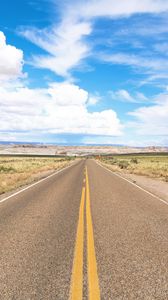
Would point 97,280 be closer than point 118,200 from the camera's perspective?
Yes

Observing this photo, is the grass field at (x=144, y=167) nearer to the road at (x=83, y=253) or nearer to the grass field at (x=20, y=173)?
the grass field at (x=20, y=173)

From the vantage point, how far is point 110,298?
432cm

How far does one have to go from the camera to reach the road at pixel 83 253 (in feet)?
15.1

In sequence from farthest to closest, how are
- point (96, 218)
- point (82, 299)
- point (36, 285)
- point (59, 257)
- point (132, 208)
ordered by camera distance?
point (132, 208) → point (96, 218) → point (59, 257) → point (36, 285) → point (82, 299)

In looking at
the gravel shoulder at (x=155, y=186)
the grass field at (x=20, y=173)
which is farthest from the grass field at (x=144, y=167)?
the grass field at (x=20, y=173)

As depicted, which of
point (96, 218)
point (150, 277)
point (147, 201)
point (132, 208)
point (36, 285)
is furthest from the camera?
point (147, 201)

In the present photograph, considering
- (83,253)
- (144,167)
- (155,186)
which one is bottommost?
(155,186)

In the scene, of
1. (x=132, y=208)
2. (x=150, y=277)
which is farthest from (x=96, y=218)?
(x=150, y=277)

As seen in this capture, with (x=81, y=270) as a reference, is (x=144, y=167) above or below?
below

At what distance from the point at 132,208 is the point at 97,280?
23.1ft

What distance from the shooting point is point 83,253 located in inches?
246

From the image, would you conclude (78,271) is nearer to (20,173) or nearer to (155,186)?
(155,186)

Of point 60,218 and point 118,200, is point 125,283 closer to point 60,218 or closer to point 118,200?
point 60,218

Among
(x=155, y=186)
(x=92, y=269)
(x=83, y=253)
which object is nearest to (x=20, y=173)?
(x=155, y=186)
